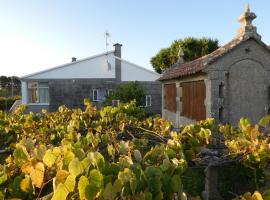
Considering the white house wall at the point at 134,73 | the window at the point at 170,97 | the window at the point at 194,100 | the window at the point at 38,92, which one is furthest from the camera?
the white house wall at the point at 134,73

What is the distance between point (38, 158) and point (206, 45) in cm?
4031

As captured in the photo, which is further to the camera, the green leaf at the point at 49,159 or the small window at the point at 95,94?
the small window at the point at 95,94

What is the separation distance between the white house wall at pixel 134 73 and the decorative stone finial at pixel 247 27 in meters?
16.1

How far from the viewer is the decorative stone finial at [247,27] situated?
11656 millimetres

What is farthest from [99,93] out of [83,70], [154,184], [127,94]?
[154,184]

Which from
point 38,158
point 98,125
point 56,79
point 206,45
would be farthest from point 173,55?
point 38,158

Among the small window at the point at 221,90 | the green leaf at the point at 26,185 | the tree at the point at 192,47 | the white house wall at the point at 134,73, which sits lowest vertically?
the green leaf at the point at 26,185

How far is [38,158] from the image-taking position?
6.73ft

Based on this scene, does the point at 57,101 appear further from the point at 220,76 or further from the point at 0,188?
the point at 0,188

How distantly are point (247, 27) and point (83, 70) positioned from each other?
18.2m

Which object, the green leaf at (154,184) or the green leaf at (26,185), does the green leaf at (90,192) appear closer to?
the green leaf at (154,184)

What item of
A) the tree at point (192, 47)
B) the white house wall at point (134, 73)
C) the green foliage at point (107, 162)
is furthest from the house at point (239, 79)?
the tree at point (192, 47)

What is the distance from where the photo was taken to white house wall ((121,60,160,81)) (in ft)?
92.5

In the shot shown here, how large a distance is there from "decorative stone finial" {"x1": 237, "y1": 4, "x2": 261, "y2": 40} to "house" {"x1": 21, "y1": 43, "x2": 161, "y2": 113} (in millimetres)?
16135
